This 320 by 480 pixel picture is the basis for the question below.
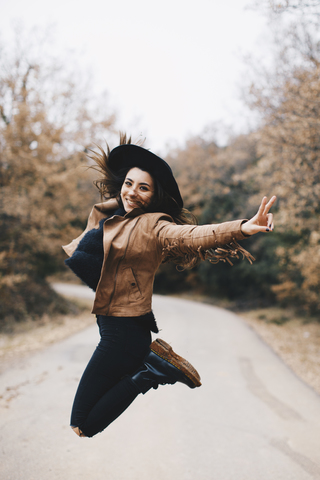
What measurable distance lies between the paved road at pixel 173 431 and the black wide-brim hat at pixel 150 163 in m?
2.50

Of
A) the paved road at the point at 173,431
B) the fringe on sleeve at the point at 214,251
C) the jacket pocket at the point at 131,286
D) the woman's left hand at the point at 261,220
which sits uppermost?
the woman's left hand at the point at 261,220

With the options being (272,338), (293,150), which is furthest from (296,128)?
(272,338)

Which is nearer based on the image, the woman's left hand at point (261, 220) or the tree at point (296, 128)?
the woman's left hand at point (261, 220)

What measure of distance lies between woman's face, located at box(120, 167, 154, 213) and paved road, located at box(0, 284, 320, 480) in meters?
2.36

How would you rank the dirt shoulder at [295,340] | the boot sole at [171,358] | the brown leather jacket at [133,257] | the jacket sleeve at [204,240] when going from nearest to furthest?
the jacket sleeve at [204,240], the brown leather jacket at [133,257], the boot sole at [171,358], the dirt shoulder at [295,340]

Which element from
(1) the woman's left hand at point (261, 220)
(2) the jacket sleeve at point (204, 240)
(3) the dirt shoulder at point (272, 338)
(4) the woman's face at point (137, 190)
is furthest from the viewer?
(3) the dirt shoulder at point (272, 338)

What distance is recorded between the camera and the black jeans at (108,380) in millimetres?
2268

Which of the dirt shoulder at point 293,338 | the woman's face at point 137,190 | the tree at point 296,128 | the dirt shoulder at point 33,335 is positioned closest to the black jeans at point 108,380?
the woman's face at point 137,190

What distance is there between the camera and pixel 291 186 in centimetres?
892

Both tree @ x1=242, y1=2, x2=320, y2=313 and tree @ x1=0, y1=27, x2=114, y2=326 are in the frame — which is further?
tree @ x1=0, y1=27, x2=114, y2=326

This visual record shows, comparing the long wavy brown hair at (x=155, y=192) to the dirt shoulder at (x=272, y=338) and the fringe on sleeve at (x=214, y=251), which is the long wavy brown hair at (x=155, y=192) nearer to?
the fringe on sleeve at (x=214, y=251)

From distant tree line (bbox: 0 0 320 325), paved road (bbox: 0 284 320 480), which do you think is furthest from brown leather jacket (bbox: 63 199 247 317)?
distant tree line (bbox: 0 0 320 325)

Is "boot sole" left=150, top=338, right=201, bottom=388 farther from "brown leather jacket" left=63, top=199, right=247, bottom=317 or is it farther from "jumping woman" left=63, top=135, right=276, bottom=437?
"brown leather jacket" left=63, top=199, right=247, bottom=317

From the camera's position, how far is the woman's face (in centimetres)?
255
